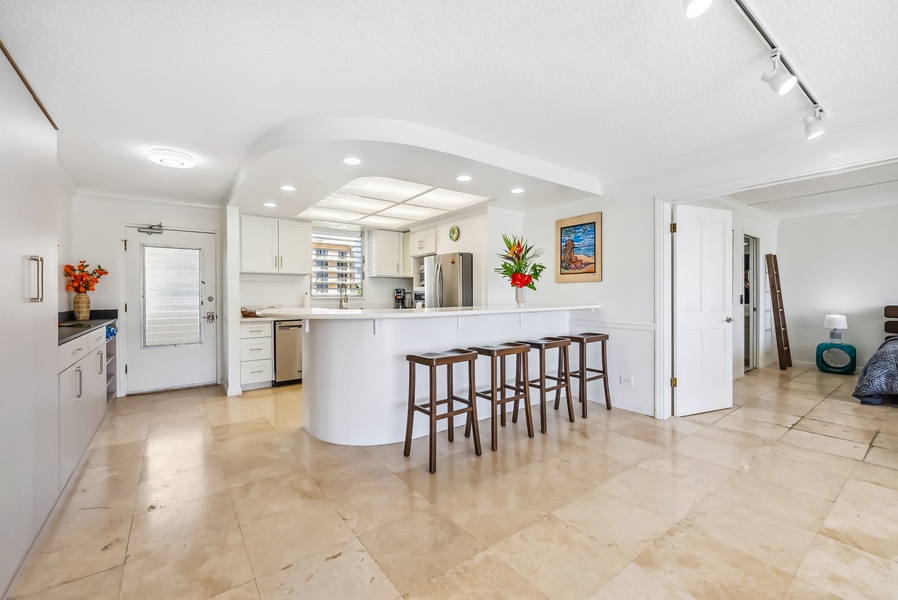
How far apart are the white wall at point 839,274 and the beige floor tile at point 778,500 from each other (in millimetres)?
5167

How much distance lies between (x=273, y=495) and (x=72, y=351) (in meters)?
1.71

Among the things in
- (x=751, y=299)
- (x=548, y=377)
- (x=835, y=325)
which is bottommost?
(x=548, y=377)

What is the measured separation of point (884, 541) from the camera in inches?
74.6

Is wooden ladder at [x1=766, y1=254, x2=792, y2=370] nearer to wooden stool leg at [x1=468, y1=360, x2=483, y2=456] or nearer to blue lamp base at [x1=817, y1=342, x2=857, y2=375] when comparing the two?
blue lamp base at [x1=817, y1=342, x2=857, y2=375]

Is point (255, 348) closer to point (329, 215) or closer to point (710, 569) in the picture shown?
point (329, 215)

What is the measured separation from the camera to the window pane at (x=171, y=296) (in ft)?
15.7

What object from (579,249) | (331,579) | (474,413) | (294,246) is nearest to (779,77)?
(579,249)

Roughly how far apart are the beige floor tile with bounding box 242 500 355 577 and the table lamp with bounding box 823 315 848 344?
23.1ft

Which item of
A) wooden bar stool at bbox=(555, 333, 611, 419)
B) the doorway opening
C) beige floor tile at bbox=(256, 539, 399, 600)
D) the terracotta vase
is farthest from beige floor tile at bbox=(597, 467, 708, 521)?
the terracotta vase

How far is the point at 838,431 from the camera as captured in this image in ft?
11.1

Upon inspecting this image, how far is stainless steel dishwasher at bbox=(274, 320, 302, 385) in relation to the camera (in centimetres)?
507

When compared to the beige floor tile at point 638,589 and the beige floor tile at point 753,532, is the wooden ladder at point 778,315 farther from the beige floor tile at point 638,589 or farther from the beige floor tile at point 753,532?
the beige floor tile at point 638,589

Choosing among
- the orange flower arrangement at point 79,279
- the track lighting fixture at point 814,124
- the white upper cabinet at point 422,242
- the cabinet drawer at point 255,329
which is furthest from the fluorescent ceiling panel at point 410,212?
the track lighting fixture at point 814,124

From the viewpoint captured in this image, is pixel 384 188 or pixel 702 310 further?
pixel 384 188
